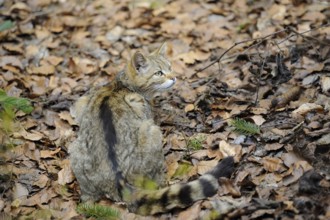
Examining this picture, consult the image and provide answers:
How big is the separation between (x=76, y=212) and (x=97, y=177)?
1.51 ft

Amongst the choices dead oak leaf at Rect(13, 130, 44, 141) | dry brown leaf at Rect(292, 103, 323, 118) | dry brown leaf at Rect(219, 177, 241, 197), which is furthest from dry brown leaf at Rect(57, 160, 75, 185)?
dry brown leaf at Rect(292, 103, 323, 118)

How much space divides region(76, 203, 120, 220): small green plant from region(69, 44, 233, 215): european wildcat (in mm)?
235

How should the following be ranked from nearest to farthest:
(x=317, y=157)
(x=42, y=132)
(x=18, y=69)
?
(x=317, y=157) < (x=42, y=132) < (x=18, y=69)

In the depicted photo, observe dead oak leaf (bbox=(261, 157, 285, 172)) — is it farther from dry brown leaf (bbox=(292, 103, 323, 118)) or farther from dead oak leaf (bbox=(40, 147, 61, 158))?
dead oak leaf (bbox=(40, 147, 61, 158))

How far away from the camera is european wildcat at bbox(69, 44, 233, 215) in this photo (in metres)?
4.71

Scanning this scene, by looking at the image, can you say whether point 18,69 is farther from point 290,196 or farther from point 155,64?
point 290,196

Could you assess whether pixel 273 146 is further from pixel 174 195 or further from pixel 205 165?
pixel 174 195

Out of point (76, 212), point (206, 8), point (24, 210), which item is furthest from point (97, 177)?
point (206, 8)

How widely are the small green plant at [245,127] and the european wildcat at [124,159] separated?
68cm

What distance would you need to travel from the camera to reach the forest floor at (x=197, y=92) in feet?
15.8

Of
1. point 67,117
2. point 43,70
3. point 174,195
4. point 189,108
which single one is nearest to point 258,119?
point 189,108

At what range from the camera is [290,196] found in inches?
176

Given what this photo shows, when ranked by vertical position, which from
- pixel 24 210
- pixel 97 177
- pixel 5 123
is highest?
pixel 5 123

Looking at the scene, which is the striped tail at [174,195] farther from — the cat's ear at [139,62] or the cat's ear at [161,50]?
the cat's ear at [161,50]
